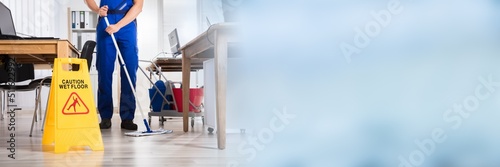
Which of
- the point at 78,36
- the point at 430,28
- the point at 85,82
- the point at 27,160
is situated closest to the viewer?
the point at 430,28

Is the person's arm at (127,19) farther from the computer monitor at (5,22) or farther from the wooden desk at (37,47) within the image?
the computer monitor at (5,22)

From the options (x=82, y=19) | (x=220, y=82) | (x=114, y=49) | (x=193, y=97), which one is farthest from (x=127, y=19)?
(x=82, y=19)

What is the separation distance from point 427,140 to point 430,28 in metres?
0.12

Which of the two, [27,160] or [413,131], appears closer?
[413,131]

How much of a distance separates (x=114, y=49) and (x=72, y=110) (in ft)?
3.30

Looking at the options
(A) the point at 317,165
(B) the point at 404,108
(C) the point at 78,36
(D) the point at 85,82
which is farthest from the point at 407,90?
(C) the point at 78,36

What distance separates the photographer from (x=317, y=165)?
0.60 metres

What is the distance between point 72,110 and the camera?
6.57 feet

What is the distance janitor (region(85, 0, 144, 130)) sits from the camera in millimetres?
2852

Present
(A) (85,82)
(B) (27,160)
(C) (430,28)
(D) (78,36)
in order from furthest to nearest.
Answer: (D) (78,36) → (A) (85,82) → (B) (27,160) → (C) (430,28)

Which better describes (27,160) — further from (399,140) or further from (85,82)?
(399,140)

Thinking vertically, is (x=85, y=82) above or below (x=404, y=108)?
above

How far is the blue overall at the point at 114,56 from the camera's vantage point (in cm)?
290

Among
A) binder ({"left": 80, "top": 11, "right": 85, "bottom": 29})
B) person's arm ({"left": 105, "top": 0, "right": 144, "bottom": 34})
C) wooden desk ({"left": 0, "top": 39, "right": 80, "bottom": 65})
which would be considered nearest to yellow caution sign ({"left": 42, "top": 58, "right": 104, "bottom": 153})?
wooden desk ({"left": 0, "top": 39, "right": 80, "bottom": 65})
